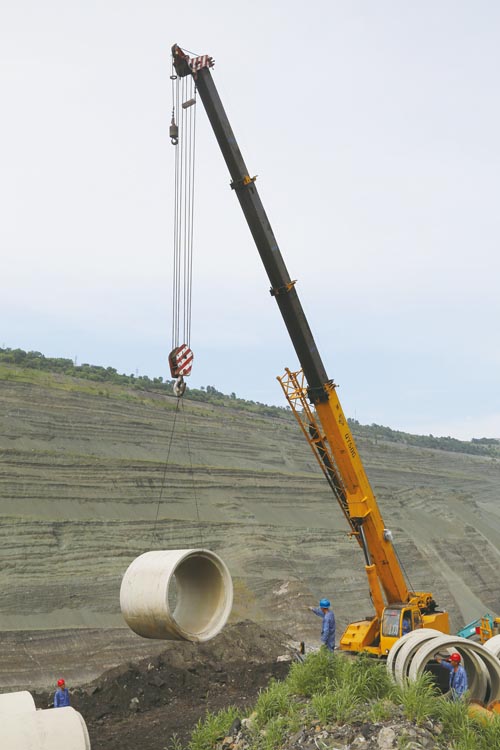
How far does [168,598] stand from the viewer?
11883 mm

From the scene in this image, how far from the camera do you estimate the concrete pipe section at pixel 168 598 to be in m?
11.3

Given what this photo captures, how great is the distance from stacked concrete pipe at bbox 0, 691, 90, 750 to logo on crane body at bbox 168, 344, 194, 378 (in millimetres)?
6136

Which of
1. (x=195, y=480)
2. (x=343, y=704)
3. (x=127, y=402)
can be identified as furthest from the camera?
(x=127, y=402)

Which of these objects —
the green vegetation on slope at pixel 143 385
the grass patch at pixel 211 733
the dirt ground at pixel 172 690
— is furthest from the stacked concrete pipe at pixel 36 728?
the green vegetation on slope at pixel 143 385

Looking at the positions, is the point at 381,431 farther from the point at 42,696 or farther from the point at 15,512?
the point at 42,696

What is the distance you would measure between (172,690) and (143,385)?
2680cm

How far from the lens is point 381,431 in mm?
70688

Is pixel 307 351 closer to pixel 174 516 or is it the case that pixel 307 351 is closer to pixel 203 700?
pixel 203 700

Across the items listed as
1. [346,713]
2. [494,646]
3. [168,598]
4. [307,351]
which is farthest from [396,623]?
[346,713]

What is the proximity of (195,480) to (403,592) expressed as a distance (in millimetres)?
12856

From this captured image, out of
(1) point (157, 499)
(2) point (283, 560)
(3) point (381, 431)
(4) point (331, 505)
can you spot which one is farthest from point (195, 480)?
(3) point (381, 431)

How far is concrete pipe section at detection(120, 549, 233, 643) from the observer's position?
37.0 feet

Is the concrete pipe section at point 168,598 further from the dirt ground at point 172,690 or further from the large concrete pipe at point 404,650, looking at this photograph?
the large concrete pipe at point 404,650

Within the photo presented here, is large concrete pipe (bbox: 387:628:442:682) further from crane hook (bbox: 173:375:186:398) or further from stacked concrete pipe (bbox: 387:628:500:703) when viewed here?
crane hook (bbox: 173:375:186:398)
